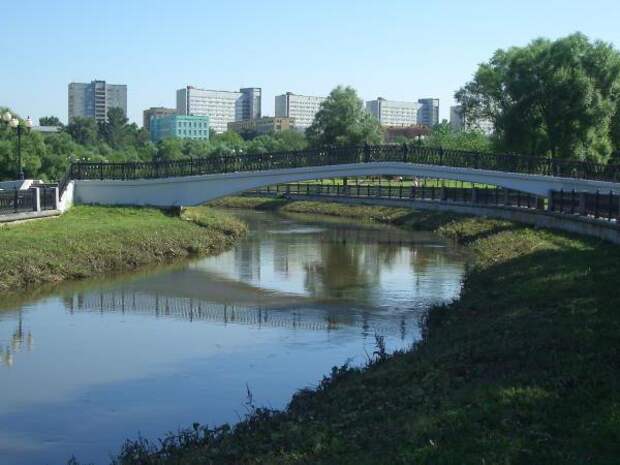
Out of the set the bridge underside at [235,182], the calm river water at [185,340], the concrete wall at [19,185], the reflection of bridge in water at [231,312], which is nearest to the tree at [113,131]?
the bridge underside at [235,182]

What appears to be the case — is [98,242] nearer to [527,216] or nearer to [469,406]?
[527,216]

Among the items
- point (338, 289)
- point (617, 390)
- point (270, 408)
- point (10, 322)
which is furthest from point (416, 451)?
point (338, 289)

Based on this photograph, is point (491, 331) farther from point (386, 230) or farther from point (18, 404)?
point (386, 230)

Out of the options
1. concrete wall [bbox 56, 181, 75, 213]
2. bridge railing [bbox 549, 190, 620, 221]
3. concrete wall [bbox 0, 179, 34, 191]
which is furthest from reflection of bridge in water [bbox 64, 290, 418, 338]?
concrete wall [bbox 0, 179, 34, 191]

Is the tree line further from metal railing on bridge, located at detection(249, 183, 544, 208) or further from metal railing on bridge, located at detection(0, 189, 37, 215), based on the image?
metal railing on bridge, located at detection(0, 189, 37, 215)

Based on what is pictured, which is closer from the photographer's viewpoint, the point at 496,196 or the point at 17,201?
the point at 17,201

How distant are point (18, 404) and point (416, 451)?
826 cm

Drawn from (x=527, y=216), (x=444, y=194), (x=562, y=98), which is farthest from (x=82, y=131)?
(x=527, y=216)

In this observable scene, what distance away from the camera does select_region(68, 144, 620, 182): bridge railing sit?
41281mm

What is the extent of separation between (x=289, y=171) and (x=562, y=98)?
760 inches

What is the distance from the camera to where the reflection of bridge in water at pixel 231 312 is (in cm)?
2183

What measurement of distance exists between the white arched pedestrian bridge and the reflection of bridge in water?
16.6 metres

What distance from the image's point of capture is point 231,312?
24125 mm

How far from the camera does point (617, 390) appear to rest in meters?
10.6
